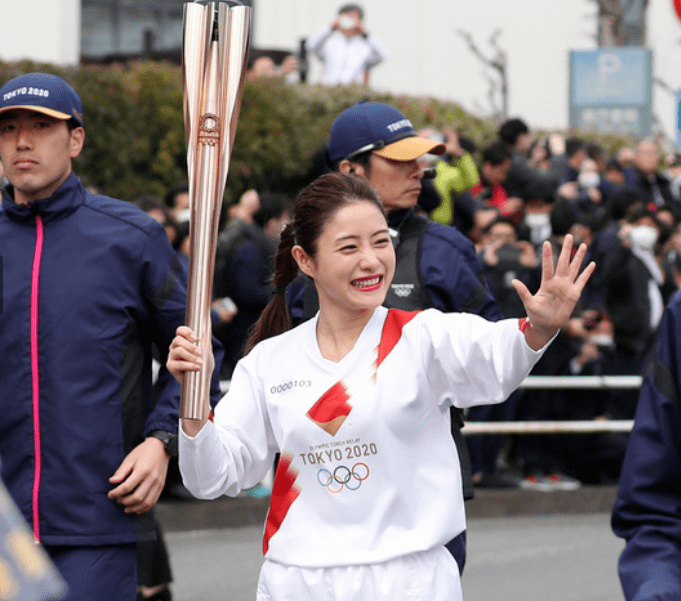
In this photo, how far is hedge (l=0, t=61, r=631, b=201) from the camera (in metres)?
11.6

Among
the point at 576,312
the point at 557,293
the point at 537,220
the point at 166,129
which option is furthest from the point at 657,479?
the point at 166,129

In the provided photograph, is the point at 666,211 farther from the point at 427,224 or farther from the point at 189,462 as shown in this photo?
the point at 189,462

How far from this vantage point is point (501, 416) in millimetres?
9898

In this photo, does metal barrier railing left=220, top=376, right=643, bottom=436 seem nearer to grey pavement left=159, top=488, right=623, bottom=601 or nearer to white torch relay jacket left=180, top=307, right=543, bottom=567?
grey pavement left=159, top=488, right=623, bottom=601

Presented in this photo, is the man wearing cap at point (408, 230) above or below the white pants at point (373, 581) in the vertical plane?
above

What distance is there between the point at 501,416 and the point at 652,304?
1.47 metres

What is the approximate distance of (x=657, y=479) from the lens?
8.34 feet

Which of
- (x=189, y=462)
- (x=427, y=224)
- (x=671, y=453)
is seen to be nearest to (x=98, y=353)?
(x=189, y=462)

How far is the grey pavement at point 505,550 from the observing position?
298 inches

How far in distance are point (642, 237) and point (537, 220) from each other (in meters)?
0.82

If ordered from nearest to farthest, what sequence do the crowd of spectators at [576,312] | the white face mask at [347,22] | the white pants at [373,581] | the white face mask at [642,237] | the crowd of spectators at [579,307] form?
the white pants at [373,581] < the crowd of spectators at [579,307] < the crowd of spectators at [576,312] < the white face mask at [642,237] < the white face mask at [347,22]

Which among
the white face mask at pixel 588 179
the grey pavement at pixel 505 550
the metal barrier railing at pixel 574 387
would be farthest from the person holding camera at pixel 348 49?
the grey pavement at pixel 505 550

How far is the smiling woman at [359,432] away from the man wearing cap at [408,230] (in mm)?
922

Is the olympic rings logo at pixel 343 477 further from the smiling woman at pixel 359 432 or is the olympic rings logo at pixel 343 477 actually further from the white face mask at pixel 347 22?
the white face mask at pixel 347 22
